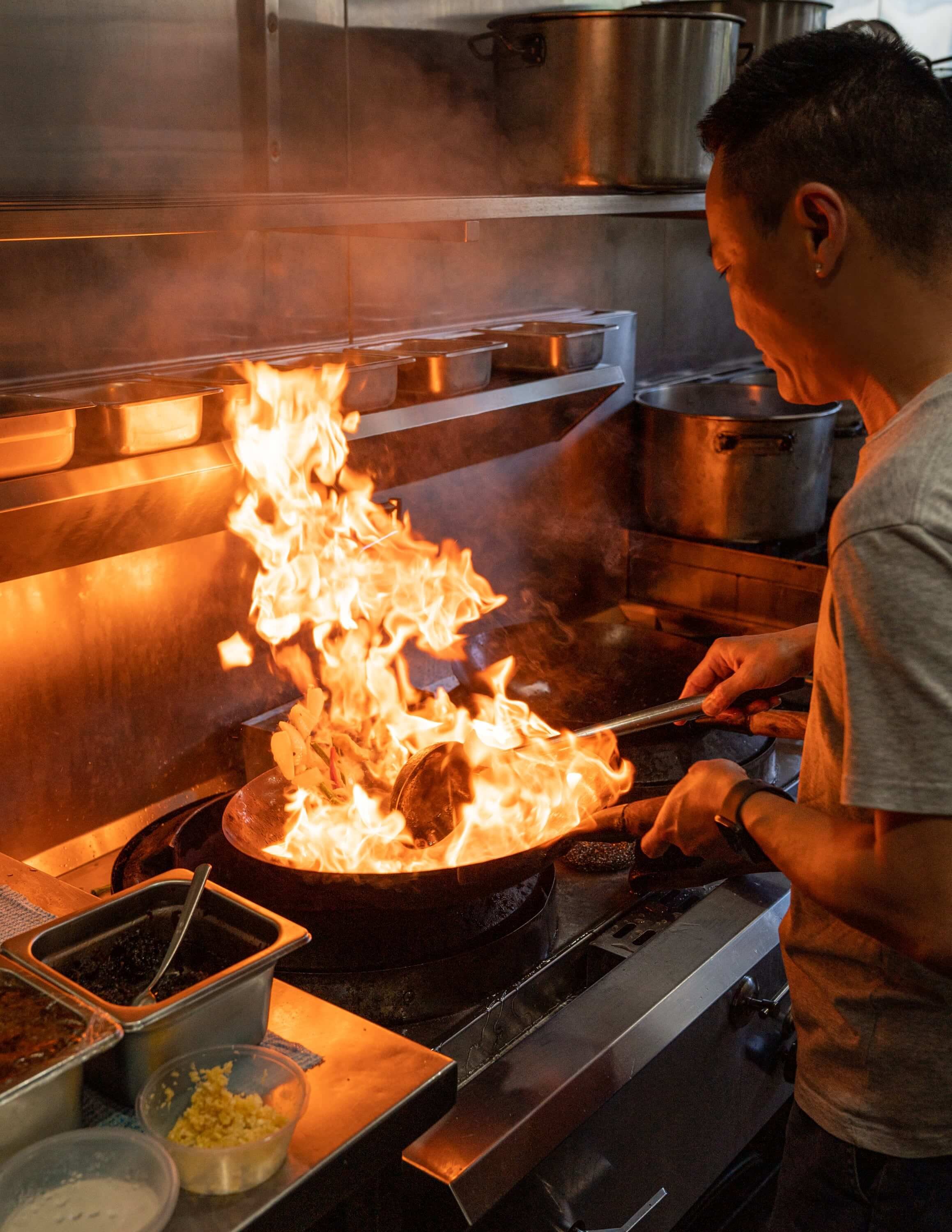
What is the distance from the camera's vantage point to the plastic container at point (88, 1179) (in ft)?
3.20

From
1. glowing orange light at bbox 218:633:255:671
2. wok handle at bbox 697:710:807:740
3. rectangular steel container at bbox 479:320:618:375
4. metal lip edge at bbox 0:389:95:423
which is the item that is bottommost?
glowing orange light at bbox 218:633:255:671

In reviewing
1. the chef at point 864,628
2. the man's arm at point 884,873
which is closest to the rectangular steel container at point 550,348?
the chef at point 864,628

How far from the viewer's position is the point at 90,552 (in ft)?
6.13

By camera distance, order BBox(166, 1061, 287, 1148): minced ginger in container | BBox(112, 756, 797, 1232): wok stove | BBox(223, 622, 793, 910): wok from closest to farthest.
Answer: BBox(166, 1061, 287, 1148): minced ginger in container < BBox(112, 756, 797, 1232): wok stove < BBox(223, 622, 793, 910): wok

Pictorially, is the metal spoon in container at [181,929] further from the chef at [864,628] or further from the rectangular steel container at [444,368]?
the rectangular steel container at [444,368]

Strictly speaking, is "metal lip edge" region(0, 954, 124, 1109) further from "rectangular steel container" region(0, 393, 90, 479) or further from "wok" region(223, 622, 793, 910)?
"rectangular steel container" region(0, 393, 90, 479)

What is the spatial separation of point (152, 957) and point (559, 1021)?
0.65 metres

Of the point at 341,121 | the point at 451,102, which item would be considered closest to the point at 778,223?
the point at 341,121

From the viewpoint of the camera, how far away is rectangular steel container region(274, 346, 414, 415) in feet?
6.60

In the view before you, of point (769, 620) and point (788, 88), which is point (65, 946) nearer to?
point (788, 88)

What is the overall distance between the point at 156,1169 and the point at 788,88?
124 centimetres

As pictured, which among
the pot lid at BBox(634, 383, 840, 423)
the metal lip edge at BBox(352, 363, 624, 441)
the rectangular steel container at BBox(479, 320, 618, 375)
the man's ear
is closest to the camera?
the man's ear

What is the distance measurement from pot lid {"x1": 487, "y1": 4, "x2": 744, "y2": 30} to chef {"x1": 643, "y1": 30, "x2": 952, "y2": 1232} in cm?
115

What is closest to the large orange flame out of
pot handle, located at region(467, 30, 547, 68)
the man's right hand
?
the man's right hand
